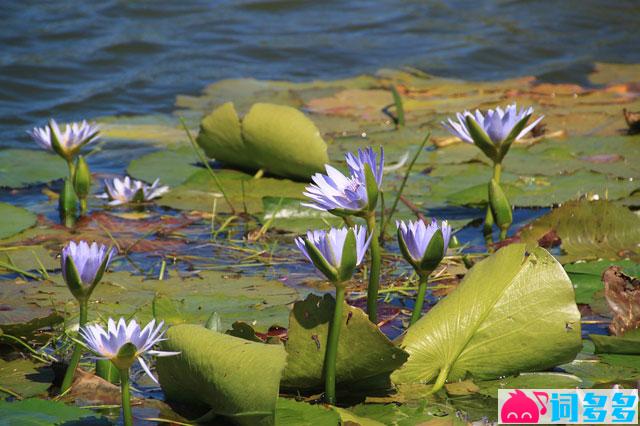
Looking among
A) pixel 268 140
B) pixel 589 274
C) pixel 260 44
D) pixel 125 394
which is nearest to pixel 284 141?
pixel 268 140

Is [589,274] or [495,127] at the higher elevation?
[495,127]

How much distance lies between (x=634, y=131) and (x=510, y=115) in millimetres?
1786

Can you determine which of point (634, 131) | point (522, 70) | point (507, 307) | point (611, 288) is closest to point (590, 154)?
point (634, 131)

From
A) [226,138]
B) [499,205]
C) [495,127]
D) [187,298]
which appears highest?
[495,127]

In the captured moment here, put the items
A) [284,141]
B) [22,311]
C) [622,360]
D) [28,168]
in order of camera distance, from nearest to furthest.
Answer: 1. [622,360]
2. [22,311]
3. [284,141]
4. [28,168]

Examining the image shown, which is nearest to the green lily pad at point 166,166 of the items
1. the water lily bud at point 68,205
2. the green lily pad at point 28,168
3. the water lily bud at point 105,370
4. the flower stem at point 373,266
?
the green lily pad at point 28,168

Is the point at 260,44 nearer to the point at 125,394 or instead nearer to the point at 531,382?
the point at 531,382

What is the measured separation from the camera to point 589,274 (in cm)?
250

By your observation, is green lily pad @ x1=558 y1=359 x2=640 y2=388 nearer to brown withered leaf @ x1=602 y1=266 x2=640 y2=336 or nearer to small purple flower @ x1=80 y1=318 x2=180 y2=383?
brown withered leaf @ x1=602 y1=266 x2=640 y2=336

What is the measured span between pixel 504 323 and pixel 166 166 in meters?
2.37

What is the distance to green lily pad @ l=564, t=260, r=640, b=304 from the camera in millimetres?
2412

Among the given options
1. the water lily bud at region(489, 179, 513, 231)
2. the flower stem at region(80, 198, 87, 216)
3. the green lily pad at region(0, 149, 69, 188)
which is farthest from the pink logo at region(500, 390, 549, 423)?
the green lily pad at region(0, 149, 69, 188)

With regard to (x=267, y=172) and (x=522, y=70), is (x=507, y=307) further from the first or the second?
(x=522, y=70)

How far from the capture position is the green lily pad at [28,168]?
12.4ft
